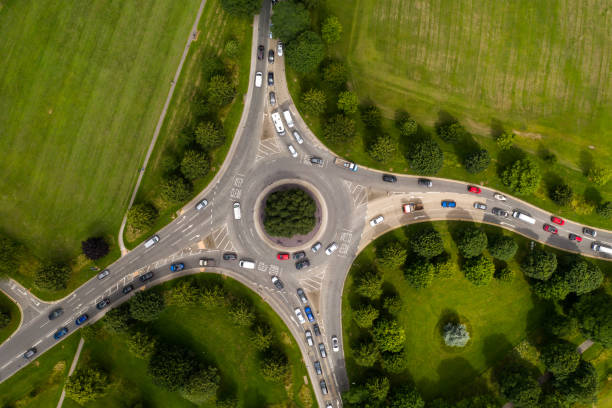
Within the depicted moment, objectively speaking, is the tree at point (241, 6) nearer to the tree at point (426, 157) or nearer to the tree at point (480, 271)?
the tree at point (426, 157)

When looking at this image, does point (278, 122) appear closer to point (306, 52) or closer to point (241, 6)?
point (306, 52)

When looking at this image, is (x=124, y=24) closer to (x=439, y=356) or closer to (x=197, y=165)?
(x=197, y=165)

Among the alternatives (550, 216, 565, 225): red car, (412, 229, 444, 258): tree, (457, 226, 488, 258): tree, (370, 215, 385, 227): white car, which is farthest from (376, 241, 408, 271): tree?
(550, 216, 565, 225): red car

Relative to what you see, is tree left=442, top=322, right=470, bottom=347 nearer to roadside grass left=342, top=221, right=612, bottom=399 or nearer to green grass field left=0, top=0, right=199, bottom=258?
roadside grass left=342, top=221, right=612, bottom=399

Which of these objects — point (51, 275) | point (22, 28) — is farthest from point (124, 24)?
point (51, 275)

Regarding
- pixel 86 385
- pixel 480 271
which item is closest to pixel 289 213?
pixel 480 271

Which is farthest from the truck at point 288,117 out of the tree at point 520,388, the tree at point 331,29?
the tree at point 520,388
